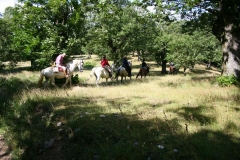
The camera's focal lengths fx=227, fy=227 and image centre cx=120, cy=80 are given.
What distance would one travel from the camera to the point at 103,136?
23.2 feet

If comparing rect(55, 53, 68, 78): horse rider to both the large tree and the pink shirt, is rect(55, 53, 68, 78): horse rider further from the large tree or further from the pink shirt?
the large tree

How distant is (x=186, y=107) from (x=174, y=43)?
3011cm

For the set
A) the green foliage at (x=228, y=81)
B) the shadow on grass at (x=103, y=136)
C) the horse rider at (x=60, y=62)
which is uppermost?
the horse rider at (x=60, y=62)

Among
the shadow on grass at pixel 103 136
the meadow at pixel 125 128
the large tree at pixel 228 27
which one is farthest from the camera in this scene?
the large tree at pixel 228 27

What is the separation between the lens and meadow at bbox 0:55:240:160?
588 centimetres

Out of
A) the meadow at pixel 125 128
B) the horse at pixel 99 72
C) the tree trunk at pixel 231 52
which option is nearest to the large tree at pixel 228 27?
the tree trunk at pixel 231 52

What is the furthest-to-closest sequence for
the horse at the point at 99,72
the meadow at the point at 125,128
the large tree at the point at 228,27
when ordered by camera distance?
the horse at the point at 99,72 → the large tree at the point at 228,27 → the meadow at the point at 125,128

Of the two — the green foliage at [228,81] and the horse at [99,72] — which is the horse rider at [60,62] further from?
the green foliage at [228,81]

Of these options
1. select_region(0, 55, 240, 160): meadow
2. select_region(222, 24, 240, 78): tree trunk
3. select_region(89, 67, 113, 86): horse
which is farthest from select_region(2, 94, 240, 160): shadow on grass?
select_region(89, 67, 113, 86): horse

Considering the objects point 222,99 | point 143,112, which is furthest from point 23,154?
point 222,99

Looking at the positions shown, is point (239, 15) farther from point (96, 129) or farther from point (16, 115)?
point (16, 115)

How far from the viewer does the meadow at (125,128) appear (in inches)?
231

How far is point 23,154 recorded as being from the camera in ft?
23.9

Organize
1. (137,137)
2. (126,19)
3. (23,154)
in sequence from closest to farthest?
(137,137), (23,154), (126,19)
